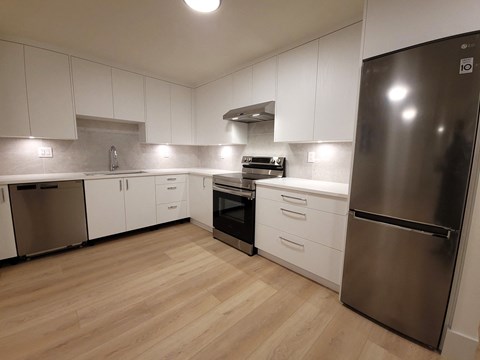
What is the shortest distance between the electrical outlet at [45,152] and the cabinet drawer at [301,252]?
270cm

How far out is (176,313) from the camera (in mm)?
1557

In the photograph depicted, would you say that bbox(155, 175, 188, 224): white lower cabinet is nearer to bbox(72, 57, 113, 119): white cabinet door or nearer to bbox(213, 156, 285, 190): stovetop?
bbox(213, 156, 285, 190): stovetop

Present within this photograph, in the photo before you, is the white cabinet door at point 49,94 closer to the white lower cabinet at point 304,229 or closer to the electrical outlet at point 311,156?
the white lower cabinet at point 304,229

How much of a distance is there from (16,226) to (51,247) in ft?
1.24

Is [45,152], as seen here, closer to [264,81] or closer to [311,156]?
[264,81]

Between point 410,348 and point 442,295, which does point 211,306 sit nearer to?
point 410,348

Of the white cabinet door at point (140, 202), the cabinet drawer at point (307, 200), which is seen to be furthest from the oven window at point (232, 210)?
the white cabinet door at point (140, 202)

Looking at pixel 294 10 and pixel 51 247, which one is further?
pixel 51 247

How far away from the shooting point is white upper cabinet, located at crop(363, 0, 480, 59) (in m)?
1.06

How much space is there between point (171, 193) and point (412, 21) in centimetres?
303

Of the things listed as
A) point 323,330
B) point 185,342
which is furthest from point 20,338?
point 323,330

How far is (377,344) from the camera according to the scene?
133 cm

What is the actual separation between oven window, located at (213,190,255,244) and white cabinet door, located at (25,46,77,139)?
1937 mm

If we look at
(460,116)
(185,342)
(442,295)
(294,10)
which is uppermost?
(294,10)
